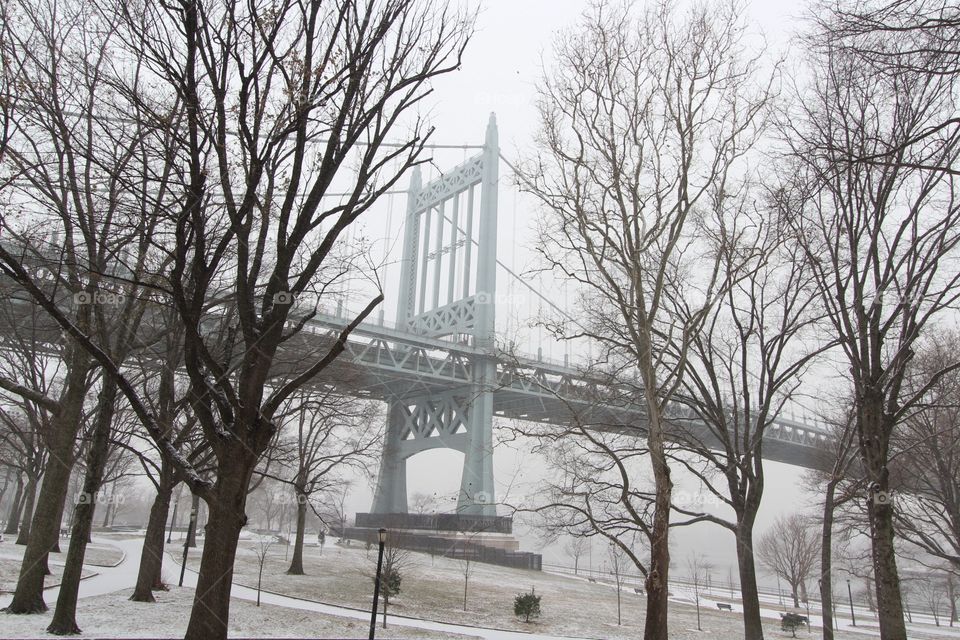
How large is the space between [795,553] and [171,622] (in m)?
38.7

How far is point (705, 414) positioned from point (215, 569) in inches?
401

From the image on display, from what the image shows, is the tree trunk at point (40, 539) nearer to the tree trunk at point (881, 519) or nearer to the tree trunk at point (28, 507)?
the tree trunk at point (881, 519)

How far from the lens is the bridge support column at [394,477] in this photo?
149 ft

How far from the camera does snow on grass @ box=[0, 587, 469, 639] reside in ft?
28.3

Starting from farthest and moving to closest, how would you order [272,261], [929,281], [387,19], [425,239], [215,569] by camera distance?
[425,239] → [272,261] → [929,281] → [387,19] → [215,569]

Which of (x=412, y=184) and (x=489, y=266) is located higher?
(x=412, y=184)

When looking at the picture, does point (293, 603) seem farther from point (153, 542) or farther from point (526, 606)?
point (526, 606)

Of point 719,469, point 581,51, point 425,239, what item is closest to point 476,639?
point 719,469

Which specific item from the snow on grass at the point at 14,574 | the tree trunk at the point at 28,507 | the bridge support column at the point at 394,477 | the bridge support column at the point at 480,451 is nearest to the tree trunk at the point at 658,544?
the snow on grass at the point at 14,574

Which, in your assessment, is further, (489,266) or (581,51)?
(489,266)

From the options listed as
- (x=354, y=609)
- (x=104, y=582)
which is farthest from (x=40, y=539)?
(x=104, y=582)

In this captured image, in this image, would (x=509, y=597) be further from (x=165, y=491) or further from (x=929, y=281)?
(x=929, y=281)

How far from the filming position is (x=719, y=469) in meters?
11.8

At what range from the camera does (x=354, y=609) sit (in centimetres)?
1463
